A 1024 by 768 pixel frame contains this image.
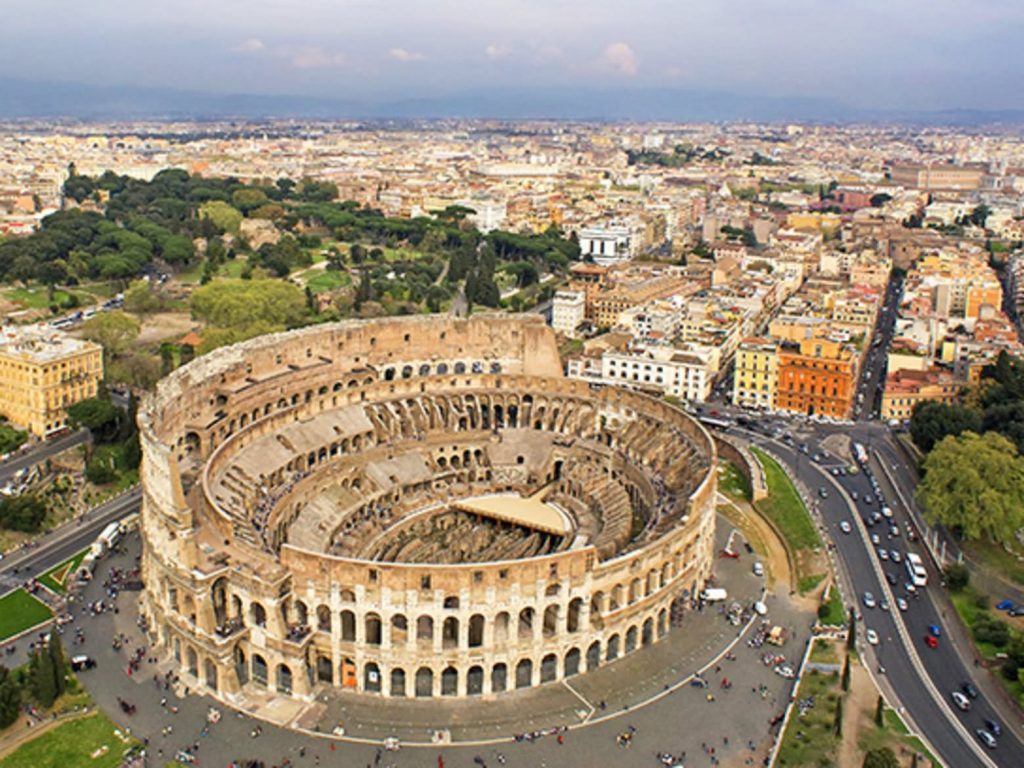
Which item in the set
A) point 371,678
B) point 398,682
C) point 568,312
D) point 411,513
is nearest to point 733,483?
point 411,513

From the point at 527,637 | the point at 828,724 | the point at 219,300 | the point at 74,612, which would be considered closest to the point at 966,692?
the point at 828,724

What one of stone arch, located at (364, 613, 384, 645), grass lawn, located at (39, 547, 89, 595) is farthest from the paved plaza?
grass lawn, located at (39, 547, 89, 595)

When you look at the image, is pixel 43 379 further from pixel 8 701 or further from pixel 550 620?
pixel 550 620

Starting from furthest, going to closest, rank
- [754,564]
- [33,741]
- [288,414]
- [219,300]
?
[219,300] → [288,414] → [754,564] → [33,741]

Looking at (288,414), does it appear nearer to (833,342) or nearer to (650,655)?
(650,655)

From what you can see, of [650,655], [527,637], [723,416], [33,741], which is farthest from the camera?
[723,416]

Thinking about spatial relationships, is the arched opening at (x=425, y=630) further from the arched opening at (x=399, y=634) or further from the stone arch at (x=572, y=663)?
the stone arch at (x=572, y=663)
